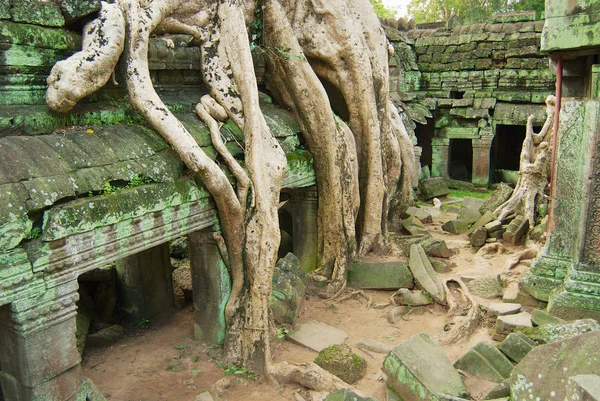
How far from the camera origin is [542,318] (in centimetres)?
490

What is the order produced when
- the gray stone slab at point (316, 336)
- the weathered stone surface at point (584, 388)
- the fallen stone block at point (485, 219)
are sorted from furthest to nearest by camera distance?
the fallen stone block at point (485, 219) < the gray stone slab at point (316, 336) < the weathered stone surface at point (584, 388)

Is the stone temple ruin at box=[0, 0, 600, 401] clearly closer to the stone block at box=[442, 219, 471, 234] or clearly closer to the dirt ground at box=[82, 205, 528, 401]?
the dirt ground at box=[82, 205, 528, 401]

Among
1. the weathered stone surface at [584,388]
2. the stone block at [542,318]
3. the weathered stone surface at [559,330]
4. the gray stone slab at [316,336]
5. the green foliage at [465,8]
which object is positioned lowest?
the gray stone slab at [316,336]

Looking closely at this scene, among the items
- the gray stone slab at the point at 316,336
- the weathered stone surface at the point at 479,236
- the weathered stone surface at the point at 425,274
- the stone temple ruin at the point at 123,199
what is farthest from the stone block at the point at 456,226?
the gray stone slab at the point at 316,336

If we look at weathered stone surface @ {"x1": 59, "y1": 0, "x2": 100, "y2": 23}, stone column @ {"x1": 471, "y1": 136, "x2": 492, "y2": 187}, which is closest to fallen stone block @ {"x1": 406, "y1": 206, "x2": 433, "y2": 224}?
stone column @ {"x1": 471, "y1": 136, "x2": 492, "y2": 187}

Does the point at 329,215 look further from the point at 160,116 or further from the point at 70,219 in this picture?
the point at 70,219

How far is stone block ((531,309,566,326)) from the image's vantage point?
4859 mm

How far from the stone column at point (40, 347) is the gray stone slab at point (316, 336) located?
2.27 metres

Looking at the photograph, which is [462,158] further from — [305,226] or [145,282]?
[145,282]

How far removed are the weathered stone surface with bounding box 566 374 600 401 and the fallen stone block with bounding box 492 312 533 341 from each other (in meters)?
2.46

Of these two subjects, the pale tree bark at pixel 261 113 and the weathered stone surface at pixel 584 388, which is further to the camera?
the pale tree bark at pixel 261 113

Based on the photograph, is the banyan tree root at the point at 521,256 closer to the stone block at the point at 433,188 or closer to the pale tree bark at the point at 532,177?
the pale tree bark at the point at 532,177

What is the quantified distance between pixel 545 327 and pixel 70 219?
3.95m

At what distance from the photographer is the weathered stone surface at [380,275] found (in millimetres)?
6477
